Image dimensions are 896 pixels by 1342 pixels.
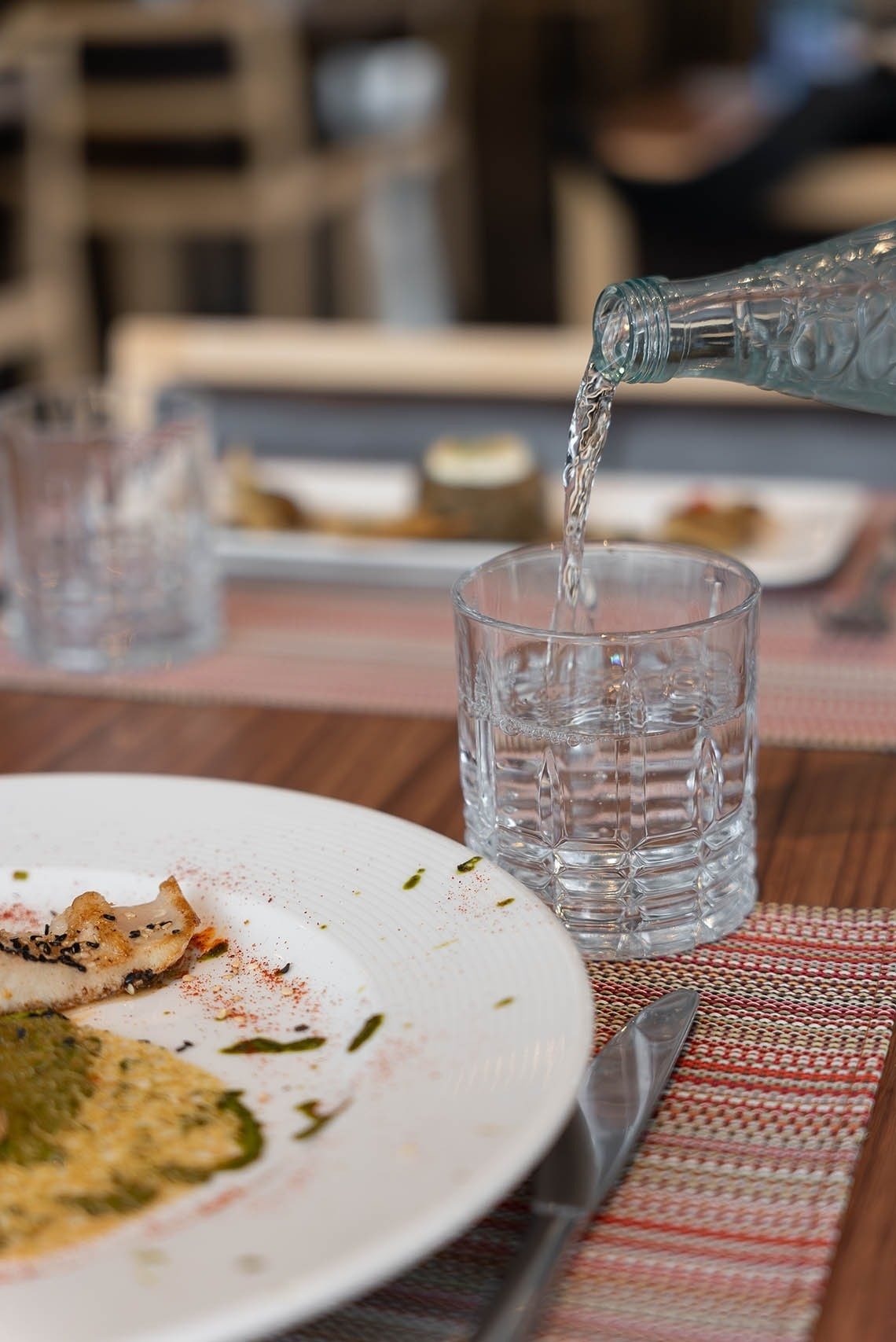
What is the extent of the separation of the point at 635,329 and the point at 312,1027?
1.19ft

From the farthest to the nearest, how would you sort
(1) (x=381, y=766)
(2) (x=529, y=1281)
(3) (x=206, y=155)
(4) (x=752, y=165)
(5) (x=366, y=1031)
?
(3) (x=206, y=155) → (4) (x=752, y=165) → (1) (x=381, y=766) → (5) (x=366, y=1031) → (2) (x=529, y=1281)

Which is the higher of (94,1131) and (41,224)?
(41,224)

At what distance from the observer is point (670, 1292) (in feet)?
1.74

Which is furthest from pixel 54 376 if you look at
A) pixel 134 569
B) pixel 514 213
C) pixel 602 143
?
pixel 134 569

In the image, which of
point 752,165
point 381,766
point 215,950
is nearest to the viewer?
point 215,950

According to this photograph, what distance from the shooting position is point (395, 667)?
117 centimetres

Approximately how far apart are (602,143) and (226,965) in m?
4.31

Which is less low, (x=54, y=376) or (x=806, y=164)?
(x=806, y=164)

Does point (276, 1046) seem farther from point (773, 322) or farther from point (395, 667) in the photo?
point (395, 667)

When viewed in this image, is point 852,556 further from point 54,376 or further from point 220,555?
point 54,376

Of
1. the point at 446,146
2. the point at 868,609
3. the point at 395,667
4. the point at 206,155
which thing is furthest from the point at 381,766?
the point at 446,146

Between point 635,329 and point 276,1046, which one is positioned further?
point 635,329

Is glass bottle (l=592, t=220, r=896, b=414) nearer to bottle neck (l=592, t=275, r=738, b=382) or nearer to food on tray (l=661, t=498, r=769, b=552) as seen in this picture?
bottle neck (l=592, t=275, r=738, b=382)

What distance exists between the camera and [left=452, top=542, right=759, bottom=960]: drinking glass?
73cm
